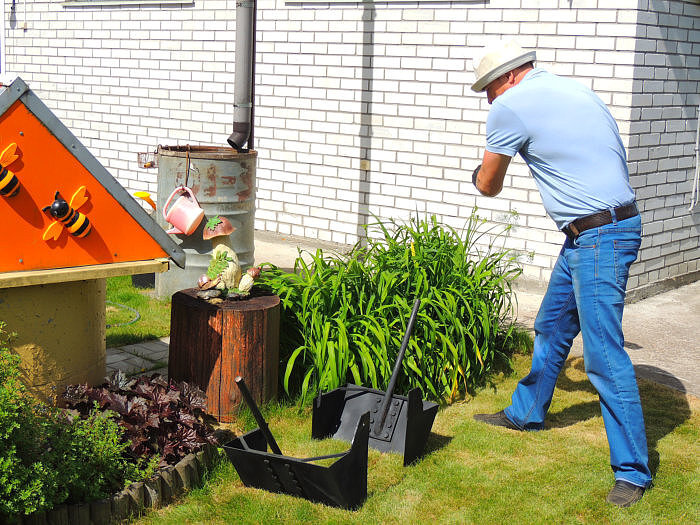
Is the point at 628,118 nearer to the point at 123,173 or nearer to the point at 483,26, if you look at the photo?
the point at 483,26

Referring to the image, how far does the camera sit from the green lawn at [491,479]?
4.02 meters

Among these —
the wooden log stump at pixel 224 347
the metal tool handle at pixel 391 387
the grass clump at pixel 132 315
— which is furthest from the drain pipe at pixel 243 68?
the metal tool handle at pixel 391 387

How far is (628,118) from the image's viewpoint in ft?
24.4

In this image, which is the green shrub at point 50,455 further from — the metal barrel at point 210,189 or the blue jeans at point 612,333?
the metal barrel at point 210,189

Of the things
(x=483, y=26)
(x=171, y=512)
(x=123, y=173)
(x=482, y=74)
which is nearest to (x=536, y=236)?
(x=483, y=26)

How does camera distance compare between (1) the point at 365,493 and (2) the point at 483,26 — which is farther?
(2) the point at 483,26

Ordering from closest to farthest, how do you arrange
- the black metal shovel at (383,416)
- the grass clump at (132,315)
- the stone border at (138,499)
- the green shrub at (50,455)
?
1. the green shrub at (50,455)
2. the stone border at (138,499)
3. the black metal shovel at (383,416)
4. the grass clump at (132,315)

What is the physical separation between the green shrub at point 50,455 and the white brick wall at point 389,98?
5035mm

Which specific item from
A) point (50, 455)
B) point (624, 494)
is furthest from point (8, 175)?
point (624, 494)

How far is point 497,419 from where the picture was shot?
5.12 m

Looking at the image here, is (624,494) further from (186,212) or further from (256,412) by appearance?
(186,212)

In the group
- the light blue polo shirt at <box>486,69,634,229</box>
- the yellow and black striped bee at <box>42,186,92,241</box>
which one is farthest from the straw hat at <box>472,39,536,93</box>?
the yellow and black striped bee at <box>42,186,92,241</box>

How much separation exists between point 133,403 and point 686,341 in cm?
439

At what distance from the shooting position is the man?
13.9 ft
